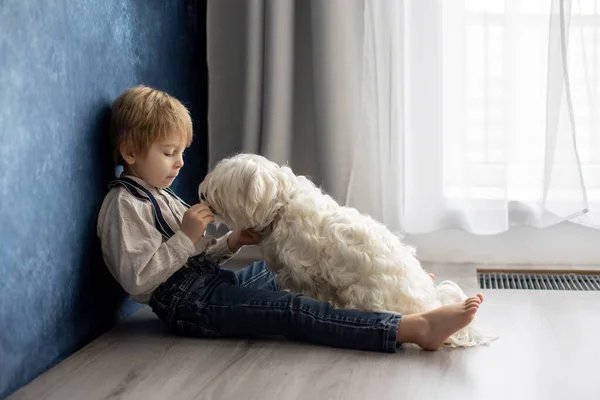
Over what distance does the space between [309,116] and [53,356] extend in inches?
64.0

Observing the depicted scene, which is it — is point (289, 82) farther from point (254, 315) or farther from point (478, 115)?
point (254, 315)

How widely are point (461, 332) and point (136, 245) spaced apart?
0.89 meters

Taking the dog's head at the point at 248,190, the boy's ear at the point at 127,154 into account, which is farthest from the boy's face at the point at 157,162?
the dog's head at the point at 248,190

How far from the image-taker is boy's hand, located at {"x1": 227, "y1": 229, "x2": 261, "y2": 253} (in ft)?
7.60

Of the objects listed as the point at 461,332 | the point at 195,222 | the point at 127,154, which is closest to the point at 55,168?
the point at 127,154

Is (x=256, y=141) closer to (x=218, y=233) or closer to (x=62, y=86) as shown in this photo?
(x=218, y=233)

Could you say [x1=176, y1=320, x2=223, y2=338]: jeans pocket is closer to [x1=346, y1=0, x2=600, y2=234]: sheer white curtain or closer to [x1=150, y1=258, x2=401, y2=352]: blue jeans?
[x1=150, y1=258, x2=401, y2=352]: blue jeans

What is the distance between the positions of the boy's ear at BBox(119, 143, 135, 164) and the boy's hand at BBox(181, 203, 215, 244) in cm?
22

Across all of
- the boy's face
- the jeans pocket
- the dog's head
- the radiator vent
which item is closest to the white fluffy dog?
the dog's head

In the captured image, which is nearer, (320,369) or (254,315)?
(320,369)

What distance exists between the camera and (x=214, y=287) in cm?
223

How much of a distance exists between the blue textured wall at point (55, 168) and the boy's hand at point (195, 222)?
0.25 metres

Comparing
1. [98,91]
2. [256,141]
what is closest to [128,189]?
[98,91]

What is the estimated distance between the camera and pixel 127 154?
2.23 meters
